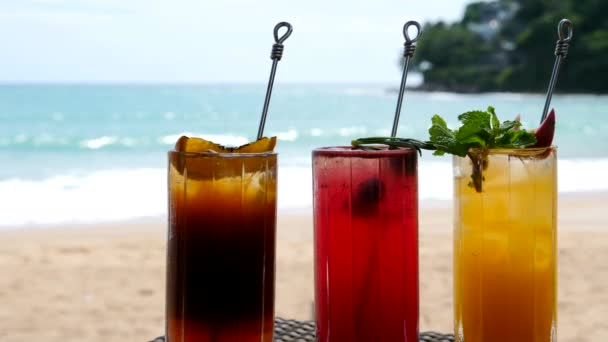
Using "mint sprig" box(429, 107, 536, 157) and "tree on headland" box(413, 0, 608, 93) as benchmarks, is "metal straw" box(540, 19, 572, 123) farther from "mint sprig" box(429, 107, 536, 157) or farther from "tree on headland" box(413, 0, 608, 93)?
"tree on headland" box(413, 0, 608, 93)

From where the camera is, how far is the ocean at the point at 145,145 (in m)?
8.70

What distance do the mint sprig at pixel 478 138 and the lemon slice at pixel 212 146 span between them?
0.97ft

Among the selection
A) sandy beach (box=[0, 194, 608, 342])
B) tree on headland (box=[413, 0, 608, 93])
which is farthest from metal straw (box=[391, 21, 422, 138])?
tree on headland (box=[413, 0, 608, 93])

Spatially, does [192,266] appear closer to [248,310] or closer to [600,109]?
[248,310]

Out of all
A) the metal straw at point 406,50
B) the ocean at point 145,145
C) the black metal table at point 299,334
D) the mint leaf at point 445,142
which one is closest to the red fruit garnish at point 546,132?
the mint leaf at point 445,142

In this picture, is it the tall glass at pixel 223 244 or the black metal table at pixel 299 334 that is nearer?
the tall glass at pixel 223 244

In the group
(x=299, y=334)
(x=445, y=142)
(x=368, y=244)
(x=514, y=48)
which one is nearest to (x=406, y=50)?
(x=445, y=142)

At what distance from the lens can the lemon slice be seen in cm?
146

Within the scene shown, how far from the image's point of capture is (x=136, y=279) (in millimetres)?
5496

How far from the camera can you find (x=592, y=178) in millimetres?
10883

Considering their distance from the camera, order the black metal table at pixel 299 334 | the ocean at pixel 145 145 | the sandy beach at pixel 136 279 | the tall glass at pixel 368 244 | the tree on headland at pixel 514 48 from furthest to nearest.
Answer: the tree on headland at pixel 514 48 < the ocean at pixel 145 145 < the sandy beach at pixel 136 279 < the black metal table at pixel 299 334 < the tall glass at pixel 368 244

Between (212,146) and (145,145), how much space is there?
52.0 feet

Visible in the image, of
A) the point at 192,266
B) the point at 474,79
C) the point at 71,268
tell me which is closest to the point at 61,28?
the point at 474,79

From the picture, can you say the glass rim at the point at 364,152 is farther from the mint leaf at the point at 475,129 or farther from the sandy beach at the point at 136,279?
the sandy beach at the point at 136,279
